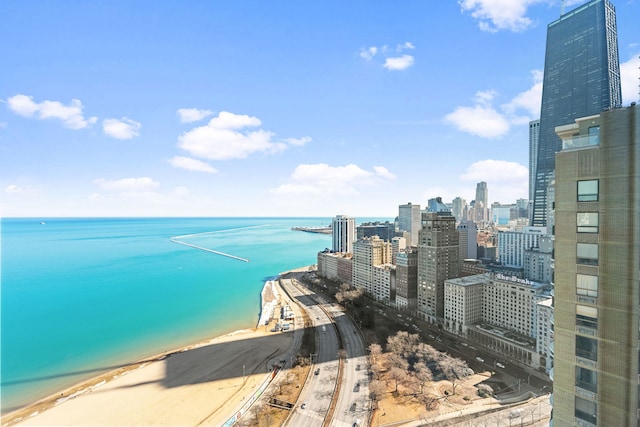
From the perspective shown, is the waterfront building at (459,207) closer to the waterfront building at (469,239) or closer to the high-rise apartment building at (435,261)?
the waterfront building at (469,239)

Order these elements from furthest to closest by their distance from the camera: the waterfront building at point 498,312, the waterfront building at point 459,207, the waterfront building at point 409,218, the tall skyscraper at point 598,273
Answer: the waterfront building at point 459,207 < the waterfront building at point 409,218 < the waterfront building at point 498,312 < the tall skyscraper at point 598,273

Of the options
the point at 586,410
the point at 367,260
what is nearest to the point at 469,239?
the point at 367,260

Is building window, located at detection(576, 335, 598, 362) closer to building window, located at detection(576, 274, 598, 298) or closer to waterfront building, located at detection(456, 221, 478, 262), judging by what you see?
building window, located at detection(576, 274, 598, 298)

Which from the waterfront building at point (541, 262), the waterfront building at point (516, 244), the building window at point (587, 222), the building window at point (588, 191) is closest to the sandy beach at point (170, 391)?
the building window at point (587, 222)

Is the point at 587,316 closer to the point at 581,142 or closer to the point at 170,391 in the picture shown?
the point at 581,142

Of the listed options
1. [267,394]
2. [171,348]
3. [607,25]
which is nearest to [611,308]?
[267,394]
